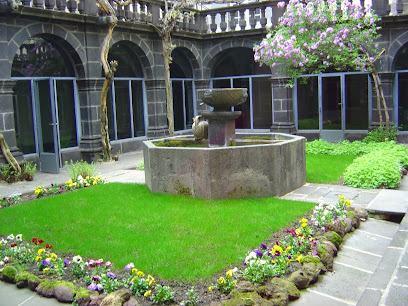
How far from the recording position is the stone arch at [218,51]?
16516 millimetres

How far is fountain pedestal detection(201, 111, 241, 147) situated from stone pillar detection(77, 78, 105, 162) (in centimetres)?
542

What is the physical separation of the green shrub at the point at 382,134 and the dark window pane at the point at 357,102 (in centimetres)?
119

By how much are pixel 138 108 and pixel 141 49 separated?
1.89m

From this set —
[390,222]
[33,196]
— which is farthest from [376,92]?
[33,196]

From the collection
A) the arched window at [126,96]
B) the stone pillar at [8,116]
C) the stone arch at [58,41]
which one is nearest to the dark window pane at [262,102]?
the arched window at [126,96]

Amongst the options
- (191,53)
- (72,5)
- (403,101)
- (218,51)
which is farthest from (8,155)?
(403,101)

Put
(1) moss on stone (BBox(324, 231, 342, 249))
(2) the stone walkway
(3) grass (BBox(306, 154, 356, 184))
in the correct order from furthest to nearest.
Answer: (3) grass (BBox(306, 154, 356, 184)) → (1) moss on stone (BBox(324, 231, 342, 249)) → (2) the stone walkway

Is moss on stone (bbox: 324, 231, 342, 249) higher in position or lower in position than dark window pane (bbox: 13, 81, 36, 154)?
lower

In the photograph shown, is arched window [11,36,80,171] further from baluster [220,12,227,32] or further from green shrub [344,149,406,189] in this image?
green shrub [344,149,406,189]

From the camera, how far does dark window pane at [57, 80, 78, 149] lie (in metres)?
12.8

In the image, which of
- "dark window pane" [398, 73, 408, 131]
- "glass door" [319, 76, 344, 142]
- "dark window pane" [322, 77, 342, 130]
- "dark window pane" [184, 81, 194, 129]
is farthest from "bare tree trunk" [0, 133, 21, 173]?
"dark window pane" [398, 73, 408, 131]

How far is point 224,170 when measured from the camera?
7414 millimetres

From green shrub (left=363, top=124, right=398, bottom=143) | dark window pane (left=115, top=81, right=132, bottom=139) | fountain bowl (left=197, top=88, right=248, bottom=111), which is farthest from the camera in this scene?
dark window pane (left=115, top=81, right=132, bottom=139)

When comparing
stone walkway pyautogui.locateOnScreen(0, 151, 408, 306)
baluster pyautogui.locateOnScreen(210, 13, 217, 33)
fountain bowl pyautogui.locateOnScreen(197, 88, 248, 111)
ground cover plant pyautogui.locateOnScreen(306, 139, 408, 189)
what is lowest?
stone walkway pyautogui.locateOnScreen(0, 151, 408, 306)
